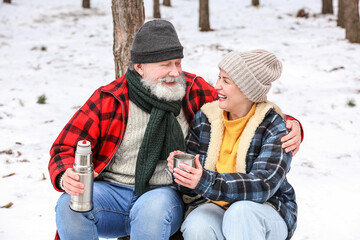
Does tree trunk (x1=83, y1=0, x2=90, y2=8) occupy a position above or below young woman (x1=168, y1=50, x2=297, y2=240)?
above

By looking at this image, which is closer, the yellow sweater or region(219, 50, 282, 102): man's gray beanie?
region(219, 50, 282, 102): man's gray beanie

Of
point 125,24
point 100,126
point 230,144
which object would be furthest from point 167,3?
point 230,144

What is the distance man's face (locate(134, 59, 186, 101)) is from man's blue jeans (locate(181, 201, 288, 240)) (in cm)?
74

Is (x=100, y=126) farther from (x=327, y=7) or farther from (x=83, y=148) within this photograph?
(x=327, y=7)

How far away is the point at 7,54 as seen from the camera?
33.8 feet

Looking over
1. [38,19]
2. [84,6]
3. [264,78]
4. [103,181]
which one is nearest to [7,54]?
[38,19]

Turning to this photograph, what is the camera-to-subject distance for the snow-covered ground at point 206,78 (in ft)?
13.3

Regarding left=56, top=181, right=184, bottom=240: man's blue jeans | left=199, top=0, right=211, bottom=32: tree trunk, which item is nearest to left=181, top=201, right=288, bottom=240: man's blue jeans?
left=56, top=181, right=184, bottom=240: man's blue jeans

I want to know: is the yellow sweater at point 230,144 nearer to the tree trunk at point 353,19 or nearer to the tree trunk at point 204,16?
the tree trunk at point 353,19

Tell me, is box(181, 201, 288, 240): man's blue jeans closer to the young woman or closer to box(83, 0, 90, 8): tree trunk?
the young woman

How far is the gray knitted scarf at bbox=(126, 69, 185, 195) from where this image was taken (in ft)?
9.39

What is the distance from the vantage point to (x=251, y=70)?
2672 mm

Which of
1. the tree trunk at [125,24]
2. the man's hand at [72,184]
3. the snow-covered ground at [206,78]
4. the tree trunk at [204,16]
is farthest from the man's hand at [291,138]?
the tree trunk at [204,16]

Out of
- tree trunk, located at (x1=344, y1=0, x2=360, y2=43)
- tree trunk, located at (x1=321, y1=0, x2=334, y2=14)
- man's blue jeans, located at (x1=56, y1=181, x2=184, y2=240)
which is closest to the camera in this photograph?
Result: man's blue jeans, located at (x1=56, y1=181, x2=184, y2=240)
